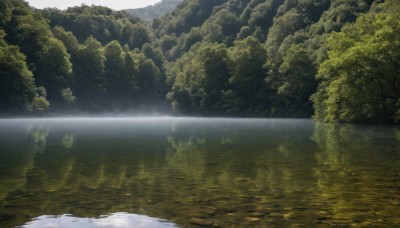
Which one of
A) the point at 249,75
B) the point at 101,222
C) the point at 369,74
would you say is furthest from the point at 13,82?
the point at 101,222

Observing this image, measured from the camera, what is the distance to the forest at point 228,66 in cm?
5444

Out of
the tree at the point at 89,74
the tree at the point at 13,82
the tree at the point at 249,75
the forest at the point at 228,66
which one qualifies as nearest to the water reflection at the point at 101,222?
the forest at the point at 228,66

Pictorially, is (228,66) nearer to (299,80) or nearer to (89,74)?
(299,80)

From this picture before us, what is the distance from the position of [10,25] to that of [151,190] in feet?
329

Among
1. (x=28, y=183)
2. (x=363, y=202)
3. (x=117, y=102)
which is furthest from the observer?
(x=117, y=102)

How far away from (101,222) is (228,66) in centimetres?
10643

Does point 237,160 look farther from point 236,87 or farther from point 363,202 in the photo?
point 236,87

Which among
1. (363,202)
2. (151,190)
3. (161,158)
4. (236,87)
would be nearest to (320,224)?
(363,202)

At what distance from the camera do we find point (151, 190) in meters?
11.5

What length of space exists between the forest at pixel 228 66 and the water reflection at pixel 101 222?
48635 millimetres

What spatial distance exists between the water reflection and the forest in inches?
1915

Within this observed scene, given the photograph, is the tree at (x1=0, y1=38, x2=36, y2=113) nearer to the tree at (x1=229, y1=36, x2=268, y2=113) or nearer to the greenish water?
the tree at (x1=229, y1=36, x2=268, y2=113)

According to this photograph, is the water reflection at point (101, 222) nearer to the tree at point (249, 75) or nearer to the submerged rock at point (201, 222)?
the submerged rock at point (201, 222)

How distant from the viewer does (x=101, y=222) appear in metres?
8.27
